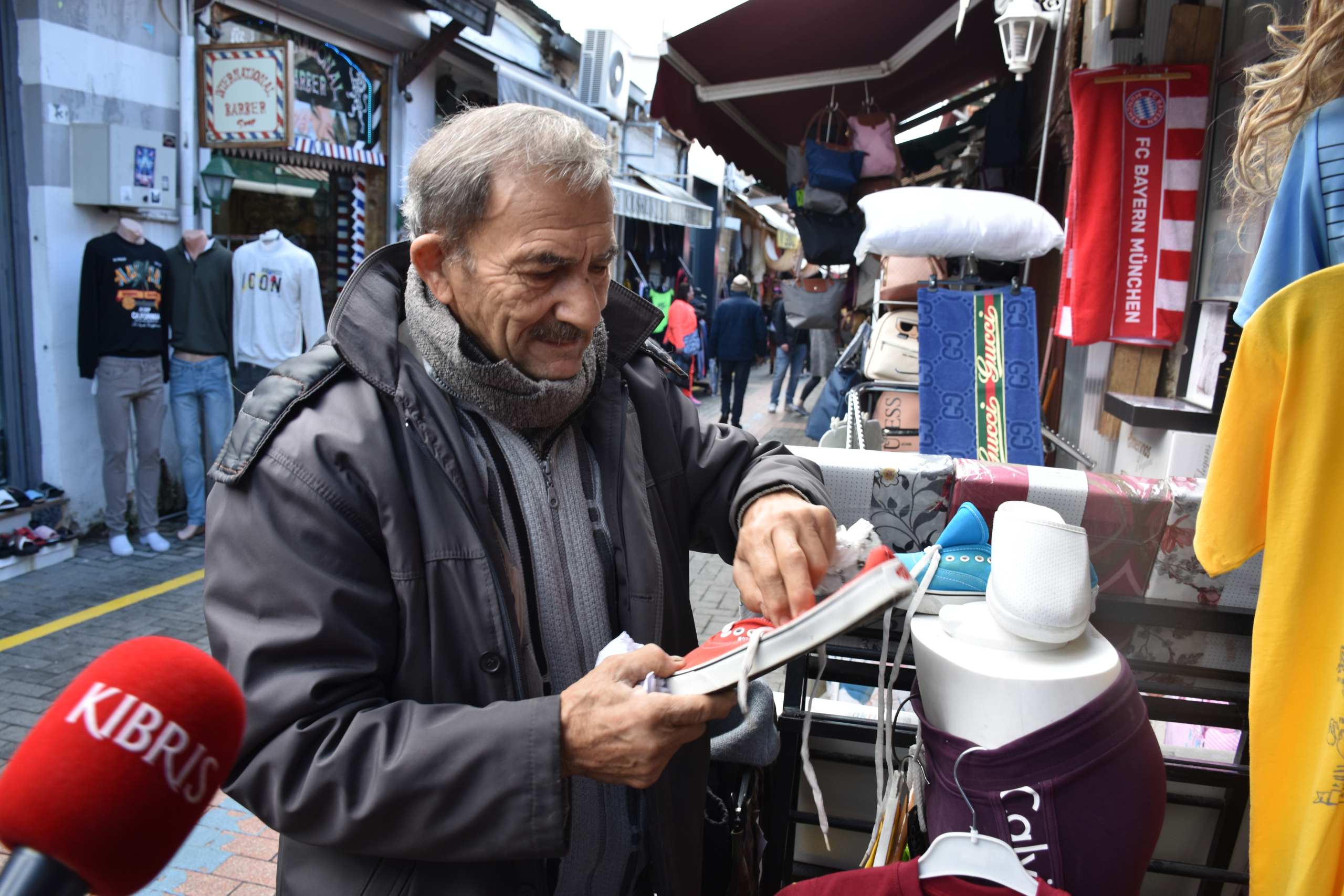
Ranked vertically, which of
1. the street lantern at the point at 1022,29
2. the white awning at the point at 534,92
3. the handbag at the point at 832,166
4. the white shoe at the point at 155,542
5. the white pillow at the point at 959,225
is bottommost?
the white shoe at the point at 155,542

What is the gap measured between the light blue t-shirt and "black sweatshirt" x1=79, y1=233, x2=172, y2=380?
617 cm

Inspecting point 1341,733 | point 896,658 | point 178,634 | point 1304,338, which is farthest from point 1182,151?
point 178,634

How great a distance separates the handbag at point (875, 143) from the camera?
22.4 feet

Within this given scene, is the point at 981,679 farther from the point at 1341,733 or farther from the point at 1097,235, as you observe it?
the point at 1097,235

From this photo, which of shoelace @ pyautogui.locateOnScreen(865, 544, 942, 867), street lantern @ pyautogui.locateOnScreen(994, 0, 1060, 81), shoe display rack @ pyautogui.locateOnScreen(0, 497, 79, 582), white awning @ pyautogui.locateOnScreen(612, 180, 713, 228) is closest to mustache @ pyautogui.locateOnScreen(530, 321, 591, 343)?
shoelace @ pyautogui.locateOnScreen(865, 544, 942, 867)

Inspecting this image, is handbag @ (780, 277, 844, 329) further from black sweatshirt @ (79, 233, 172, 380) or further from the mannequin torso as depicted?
the mannequin torso

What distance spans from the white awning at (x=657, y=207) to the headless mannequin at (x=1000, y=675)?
9.94 m

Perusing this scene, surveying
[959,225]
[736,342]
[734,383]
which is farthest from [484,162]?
[734,383]

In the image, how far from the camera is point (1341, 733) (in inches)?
46.4

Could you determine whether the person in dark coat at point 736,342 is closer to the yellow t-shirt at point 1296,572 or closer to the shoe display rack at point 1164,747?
the shoe display rack at point 1164,747

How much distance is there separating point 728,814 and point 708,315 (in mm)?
19540

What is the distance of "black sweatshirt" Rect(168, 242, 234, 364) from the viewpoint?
19.8 feet

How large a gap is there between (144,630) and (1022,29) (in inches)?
232

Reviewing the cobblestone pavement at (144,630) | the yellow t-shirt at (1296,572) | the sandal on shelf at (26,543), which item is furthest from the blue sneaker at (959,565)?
the sandal on shelf at (26,543)
